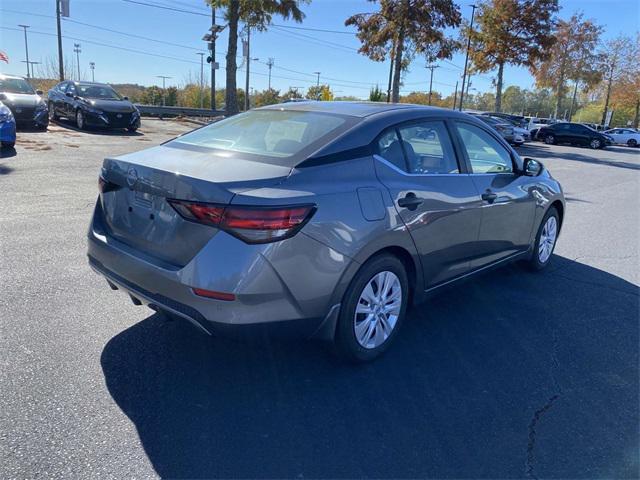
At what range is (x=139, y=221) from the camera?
9.55 ft

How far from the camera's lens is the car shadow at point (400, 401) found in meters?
2.42

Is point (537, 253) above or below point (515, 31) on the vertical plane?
below

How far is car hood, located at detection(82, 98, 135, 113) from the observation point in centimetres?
1580

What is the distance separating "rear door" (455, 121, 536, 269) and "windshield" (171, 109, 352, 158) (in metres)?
1.24

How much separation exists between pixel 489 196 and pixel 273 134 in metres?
1.82

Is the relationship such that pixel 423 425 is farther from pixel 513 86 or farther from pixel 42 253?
pixel 513 86

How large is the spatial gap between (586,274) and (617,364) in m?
2.07

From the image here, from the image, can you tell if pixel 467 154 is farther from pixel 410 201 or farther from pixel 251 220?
pixel 251 220

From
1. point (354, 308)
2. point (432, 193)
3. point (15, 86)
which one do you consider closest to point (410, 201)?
point (432, 193)

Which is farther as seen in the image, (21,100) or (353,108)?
(21,100)

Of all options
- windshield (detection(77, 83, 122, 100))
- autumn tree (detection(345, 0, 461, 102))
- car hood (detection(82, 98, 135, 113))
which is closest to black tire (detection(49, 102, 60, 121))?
windshield (detection(77, 83, 122, 100))

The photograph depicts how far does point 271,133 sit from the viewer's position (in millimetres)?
3457

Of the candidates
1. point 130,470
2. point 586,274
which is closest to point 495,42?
point 586,274

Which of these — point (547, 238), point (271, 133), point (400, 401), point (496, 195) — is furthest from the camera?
point (547, 238)
